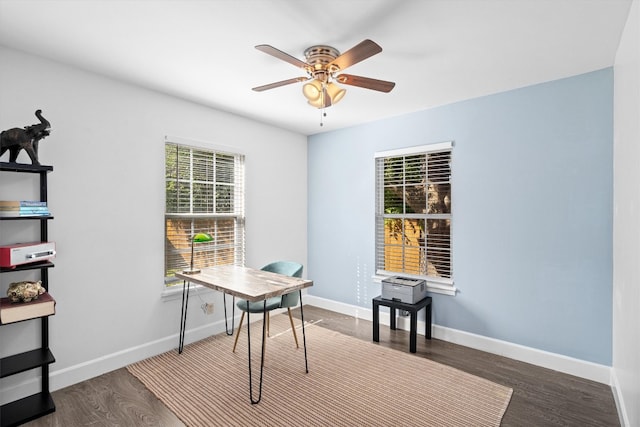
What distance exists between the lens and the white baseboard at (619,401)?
2.07m

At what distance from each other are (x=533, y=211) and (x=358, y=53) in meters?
2.26

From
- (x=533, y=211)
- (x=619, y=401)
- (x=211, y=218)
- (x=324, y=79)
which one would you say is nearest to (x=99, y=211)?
(x=211, y=218)

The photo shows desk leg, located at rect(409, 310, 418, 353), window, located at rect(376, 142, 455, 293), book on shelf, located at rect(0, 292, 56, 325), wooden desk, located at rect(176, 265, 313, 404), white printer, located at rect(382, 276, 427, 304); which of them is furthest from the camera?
window, located at rect(376, 142, 455, 293)

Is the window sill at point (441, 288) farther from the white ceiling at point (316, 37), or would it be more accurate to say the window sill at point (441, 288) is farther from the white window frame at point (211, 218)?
the white window frame at point (211, 218)

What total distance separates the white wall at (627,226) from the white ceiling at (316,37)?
0.82 feet

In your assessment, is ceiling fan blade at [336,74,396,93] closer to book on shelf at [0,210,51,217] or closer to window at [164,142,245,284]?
window at [164,142,245,284]

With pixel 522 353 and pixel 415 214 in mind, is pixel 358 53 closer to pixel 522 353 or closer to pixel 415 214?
pixel 415 214

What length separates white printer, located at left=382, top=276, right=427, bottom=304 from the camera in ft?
11.0

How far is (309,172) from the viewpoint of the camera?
489 centimetres

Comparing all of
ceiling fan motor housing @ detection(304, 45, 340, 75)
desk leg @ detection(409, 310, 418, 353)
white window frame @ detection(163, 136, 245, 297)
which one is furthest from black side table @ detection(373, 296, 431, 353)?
ceiling fan motor housing @ detection(304, 45, 340, 75)

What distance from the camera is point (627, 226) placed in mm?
2014

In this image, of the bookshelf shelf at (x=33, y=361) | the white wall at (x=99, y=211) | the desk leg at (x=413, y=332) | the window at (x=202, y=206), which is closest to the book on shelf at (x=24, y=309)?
the bookshelf shelf at (x=33, y=361)

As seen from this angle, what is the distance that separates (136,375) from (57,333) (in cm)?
70

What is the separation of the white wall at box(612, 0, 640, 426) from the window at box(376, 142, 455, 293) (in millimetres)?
1373
